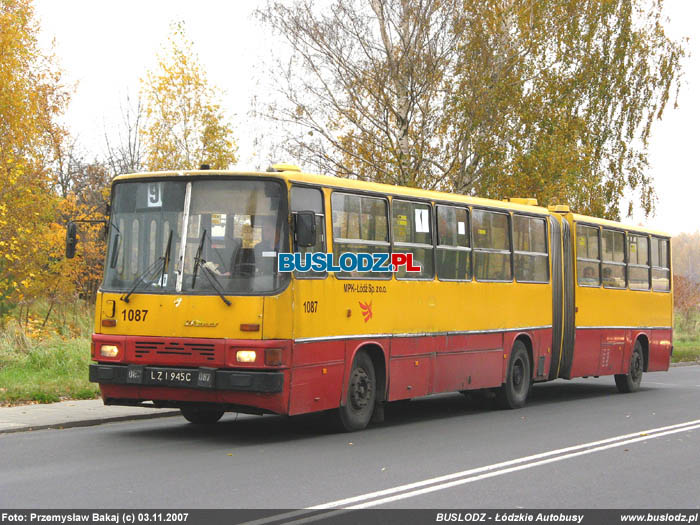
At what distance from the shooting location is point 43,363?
757 inches

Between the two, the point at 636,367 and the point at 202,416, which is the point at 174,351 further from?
the point at 636,367

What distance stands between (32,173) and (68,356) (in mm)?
9214

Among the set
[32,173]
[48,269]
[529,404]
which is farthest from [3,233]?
[529,404]

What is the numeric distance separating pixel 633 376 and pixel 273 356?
38.9ft

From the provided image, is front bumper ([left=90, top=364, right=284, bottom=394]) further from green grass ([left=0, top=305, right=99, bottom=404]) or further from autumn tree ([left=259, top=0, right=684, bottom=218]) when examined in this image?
autumn tree ([left=259, top=0, right=684, bottom=218])

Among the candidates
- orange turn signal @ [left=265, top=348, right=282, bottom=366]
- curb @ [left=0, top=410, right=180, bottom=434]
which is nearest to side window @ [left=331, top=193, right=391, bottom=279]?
orange turn signal @ [left=265, top=348, right=282, bottom=366]

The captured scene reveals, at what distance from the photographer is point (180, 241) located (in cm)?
1241

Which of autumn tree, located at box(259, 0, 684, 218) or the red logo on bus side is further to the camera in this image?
autumn tree, located at box(259, 0, 684, 218)

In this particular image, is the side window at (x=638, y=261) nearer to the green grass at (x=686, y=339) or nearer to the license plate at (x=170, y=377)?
the green grass at (x=686, y=339)

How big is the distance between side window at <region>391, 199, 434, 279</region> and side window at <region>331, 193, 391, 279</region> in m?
0.26

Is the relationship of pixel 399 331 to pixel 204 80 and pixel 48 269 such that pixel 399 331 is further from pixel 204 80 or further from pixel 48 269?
pixel 204 80

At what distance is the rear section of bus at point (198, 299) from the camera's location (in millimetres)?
11953

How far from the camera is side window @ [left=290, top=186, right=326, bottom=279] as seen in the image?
1241 centimetres

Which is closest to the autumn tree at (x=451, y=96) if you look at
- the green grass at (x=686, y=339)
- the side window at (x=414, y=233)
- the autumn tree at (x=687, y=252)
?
the green grass at (x=686, y=339)
